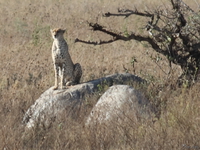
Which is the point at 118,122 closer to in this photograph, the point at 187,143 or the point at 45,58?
the point at 187,143

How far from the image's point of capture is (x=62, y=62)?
6.94 m

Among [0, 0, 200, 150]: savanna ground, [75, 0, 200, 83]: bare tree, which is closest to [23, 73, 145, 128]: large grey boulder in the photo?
[0, 0, 200, 150]: savanna ground

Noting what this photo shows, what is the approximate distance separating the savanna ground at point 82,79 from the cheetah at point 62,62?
0.50 m

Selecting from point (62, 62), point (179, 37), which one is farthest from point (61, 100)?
point (179, 37)

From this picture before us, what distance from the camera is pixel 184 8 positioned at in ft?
23.3

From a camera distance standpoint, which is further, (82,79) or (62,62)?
(82,79)

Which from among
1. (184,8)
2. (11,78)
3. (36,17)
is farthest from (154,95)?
(36,17)

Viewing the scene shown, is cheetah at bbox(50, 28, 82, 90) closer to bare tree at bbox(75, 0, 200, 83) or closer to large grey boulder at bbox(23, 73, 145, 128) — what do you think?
large grey boulder at bbox(23, 73, 145, 128)

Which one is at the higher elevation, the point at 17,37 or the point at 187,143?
the point at 17,37

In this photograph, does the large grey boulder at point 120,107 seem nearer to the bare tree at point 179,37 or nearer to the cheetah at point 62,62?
the cheetah at point 62,62

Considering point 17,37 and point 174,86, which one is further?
point 17,37

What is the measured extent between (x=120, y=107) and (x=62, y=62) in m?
1.75

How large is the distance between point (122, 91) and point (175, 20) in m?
1.93

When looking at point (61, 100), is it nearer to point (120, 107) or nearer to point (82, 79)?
point (120, 107)
